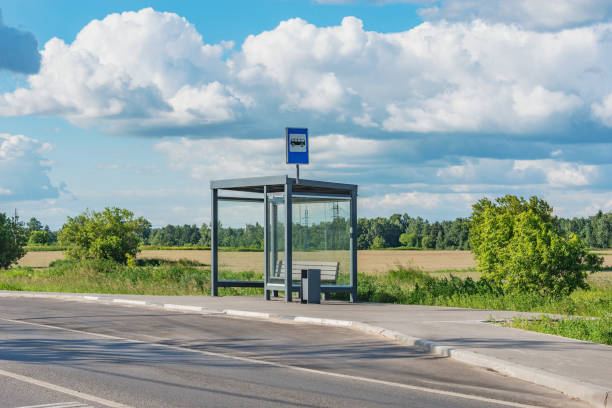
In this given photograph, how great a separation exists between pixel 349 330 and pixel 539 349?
4202 millimetres

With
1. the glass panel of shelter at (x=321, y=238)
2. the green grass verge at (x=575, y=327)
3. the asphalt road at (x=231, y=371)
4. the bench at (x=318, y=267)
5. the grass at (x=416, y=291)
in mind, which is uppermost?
the glass panel of shelter at (x=321, y=238)

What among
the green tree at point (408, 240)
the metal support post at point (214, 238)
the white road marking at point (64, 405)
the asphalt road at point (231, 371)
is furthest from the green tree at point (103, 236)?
the green tree at point (408, 240)

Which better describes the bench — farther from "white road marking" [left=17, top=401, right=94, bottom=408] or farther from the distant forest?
the distant forest

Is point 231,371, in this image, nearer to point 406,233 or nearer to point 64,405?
point 64,405

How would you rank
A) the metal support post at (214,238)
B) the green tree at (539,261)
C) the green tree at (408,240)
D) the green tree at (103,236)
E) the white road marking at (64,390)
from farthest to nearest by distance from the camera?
1. the green tree at (408,240)
2. the green tree at (103,236)
3. the metal support post at (214,238)
4. the green tree at (539,261)
5. the white road marking at (64,390)

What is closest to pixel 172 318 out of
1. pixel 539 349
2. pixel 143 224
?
pixel 539 349

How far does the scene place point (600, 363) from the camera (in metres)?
9.39

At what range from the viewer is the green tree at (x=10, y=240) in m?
50.8

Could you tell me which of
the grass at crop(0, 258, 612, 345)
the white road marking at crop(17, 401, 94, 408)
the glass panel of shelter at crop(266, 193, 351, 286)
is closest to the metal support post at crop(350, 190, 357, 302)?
the glass panel of shelter at crop(266, 193, 351, 286)

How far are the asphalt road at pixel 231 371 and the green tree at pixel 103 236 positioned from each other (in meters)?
31.3

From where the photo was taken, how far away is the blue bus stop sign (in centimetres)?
1973

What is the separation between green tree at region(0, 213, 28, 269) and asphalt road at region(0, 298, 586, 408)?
3977cm

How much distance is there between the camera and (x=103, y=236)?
45.5 m

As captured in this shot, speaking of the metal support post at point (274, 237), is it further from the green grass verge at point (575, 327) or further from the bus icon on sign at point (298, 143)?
the green grass verge at point (575, 327)
